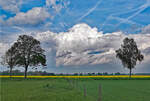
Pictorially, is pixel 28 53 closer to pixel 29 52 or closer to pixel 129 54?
pixel 29 52

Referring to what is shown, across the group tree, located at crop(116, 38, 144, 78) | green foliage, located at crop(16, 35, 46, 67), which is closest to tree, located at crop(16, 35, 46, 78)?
green foliage, located at crop(16, 35, 46, 67)

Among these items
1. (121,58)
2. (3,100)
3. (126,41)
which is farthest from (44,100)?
(126,41)

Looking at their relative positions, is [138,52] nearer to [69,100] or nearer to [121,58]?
[121,58]

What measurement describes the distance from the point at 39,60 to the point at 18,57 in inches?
257

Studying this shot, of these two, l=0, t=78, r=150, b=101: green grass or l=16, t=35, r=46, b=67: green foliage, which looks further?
l=16, t=35, r=46, b=67: green foliage

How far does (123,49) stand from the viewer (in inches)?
2879

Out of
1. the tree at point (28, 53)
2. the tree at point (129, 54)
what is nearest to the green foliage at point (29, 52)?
the tree at point (28, 53)

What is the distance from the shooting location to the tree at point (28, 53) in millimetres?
62213

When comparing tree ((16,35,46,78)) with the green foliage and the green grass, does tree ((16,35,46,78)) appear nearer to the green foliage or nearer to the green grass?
the green foliage

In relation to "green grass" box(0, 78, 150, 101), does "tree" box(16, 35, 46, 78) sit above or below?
above

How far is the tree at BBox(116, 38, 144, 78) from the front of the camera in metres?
70.4

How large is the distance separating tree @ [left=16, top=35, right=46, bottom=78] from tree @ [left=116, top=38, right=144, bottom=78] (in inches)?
1099

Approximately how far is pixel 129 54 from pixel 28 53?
3555 centimetres

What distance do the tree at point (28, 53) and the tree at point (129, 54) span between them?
27.9m
